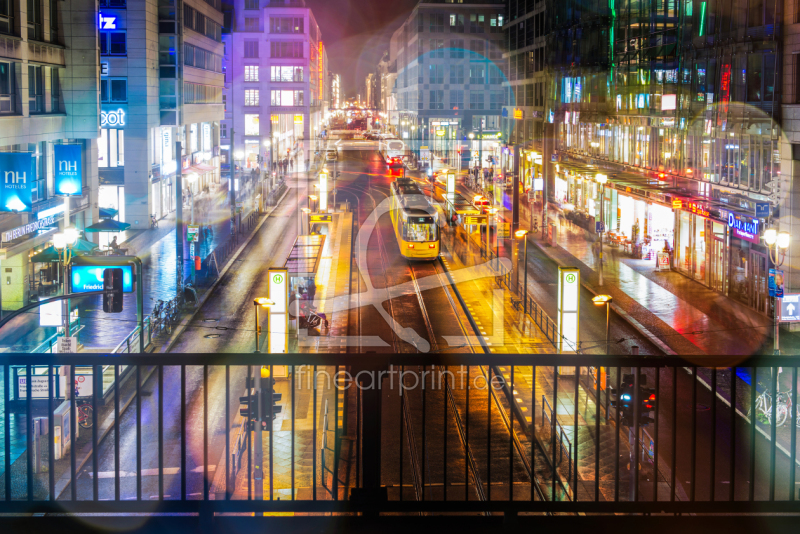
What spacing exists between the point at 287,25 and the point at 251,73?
8.53 m

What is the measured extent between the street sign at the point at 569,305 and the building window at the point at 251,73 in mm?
96649

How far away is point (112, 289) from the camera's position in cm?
1906

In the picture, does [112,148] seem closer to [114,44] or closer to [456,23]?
[114,44]

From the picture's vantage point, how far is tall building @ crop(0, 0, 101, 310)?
30.8 m

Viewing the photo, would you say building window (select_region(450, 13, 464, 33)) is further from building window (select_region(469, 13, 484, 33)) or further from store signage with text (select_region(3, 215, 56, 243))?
store signage with text (select_region(3, 215, 56, 243))

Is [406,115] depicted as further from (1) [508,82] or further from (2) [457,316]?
(2) [457,316]

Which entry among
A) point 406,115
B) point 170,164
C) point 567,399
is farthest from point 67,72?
point 406,115

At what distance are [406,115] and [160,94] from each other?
323ft

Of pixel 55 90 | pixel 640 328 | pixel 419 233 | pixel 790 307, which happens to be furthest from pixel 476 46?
pixel 790 307

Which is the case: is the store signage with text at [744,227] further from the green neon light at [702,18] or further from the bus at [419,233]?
the bus at [419,233]

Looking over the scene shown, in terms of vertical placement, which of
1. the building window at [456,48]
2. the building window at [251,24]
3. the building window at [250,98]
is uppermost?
the building window at [251,24]

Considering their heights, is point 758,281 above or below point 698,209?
below

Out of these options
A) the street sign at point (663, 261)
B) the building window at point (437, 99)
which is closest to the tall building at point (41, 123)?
the street sign at point (663, 261)

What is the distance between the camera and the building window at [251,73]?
11400 cm
